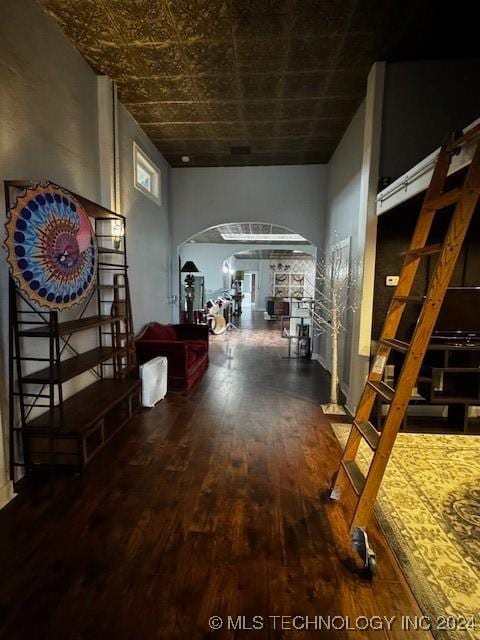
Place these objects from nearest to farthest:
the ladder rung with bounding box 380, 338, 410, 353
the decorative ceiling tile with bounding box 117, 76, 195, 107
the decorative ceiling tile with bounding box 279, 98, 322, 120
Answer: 1. the ladder rung with bounding box 380, 338, 410, 353
2. the decorative ceiling tile with bounding box 117, 76, 195, 107
3. the decorative ceiling tile with bounding box 279, 98, 322, 120

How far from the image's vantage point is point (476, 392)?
11.0ft

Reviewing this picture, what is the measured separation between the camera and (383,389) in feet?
6.51

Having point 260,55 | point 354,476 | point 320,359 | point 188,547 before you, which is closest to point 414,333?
point 354,476

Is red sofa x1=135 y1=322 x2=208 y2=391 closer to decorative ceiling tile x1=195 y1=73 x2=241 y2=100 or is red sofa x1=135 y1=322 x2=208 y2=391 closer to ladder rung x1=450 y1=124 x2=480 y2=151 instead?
decorative ceiling tile x1=195 y1=73 x2=241 y2=100

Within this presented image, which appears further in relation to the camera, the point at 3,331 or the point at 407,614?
the point at 3,331

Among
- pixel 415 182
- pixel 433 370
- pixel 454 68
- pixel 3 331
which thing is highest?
pixel 454 68

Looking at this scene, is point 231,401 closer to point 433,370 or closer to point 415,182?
point 433,370

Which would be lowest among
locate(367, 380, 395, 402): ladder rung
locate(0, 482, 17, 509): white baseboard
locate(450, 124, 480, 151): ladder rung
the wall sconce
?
A: locate(0, 482, 17, 509): white baseboard

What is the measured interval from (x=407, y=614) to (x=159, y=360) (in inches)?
130

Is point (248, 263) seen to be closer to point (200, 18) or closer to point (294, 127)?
point (294, 127)

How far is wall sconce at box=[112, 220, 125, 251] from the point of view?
392 centimetres

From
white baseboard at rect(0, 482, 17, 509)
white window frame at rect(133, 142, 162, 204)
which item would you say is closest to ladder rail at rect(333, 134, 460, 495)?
white baseboard at rect(0, 482, 17, 509)

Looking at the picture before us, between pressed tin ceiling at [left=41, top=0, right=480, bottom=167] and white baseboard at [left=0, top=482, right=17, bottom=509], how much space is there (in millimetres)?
3630

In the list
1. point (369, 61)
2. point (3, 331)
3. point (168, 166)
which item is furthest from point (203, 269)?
point (3, 331)
